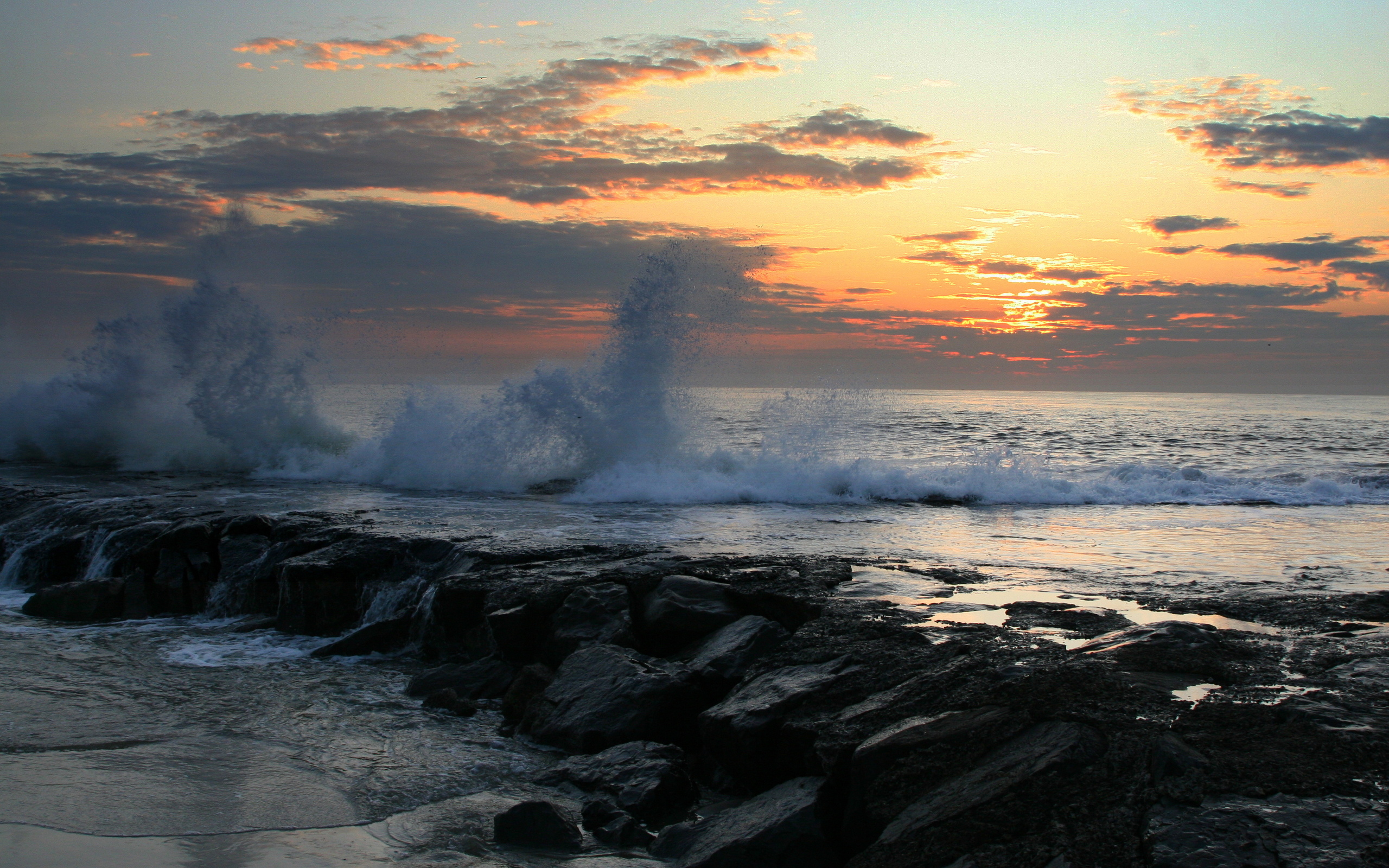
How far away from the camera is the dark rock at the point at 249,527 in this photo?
10195mm

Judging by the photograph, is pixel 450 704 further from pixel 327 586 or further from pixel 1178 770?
pixel 1178 770

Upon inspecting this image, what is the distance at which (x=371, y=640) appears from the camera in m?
7.84

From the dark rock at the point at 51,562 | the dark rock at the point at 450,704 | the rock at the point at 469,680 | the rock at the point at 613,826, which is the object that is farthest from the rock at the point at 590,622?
the dark rock at the point at 51,562

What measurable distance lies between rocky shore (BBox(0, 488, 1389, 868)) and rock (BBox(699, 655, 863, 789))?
0.06 feet

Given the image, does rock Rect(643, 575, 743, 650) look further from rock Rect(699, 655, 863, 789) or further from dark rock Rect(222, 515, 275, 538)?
dark rock Rect(222, 515, 275, 538)

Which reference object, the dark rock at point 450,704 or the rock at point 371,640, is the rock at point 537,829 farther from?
the rock at point 371,640

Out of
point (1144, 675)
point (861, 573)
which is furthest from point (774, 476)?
point (1144, 675)

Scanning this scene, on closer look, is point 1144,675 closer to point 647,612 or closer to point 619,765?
point 619,765

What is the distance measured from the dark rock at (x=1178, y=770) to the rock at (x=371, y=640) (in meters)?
6.42

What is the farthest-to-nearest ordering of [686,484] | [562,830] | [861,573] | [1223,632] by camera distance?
[686,484], [861,573], [1223,632], [562,830]

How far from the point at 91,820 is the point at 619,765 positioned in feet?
8.73

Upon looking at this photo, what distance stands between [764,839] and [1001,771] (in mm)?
1082

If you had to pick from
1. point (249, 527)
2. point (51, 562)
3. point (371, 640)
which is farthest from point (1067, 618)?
point (51, 562)

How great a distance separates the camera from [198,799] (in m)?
4.60
